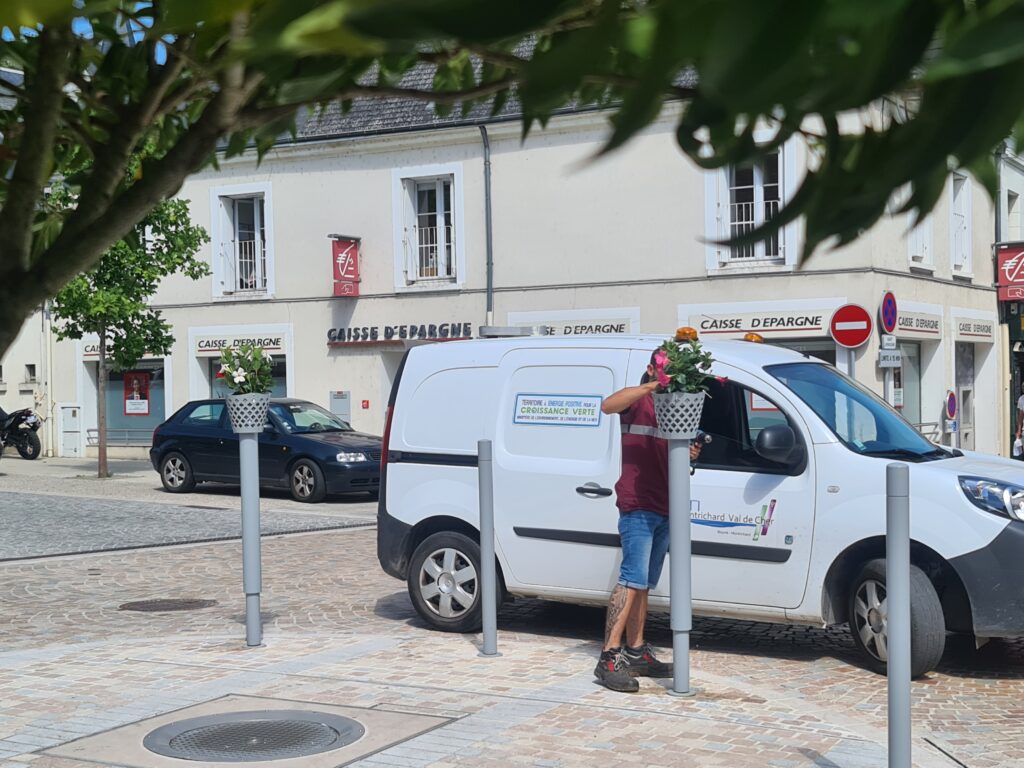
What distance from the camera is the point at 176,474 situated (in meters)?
20.9

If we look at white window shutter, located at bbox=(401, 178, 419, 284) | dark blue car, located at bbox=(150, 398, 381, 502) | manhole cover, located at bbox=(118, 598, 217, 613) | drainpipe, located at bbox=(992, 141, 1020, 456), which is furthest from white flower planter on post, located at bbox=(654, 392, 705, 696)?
drainpipe, located at bbox=(992, 141, 1020, 456)

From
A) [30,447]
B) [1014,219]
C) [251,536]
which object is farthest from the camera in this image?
[1014,219]

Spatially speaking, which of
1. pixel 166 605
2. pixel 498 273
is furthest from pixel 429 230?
pixel 166 605

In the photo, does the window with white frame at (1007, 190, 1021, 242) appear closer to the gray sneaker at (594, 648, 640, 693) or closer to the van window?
the van window

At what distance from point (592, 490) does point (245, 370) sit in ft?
7.55

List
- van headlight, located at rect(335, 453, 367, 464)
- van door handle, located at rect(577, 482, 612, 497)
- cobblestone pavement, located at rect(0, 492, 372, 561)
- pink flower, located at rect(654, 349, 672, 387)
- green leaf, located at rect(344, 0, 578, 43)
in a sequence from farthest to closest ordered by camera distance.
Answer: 1. van headlight, located at rect(335, 453, 367, 464)
2. cobblestone pavement, located at rect(0, 492, 372, 561)
3. van door handle, located at rect(577, 482, 612, 497)
4. pink flower, located at rect(654, 349, 672, 387)
5. green leaf, located at rect(344, 0, 578, 43)

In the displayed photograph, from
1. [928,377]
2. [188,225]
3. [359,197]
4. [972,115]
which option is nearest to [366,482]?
[188,225]

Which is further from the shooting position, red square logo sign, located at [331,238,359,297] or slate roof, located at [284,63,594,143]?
red square logo sign, located at [331,238,359,297]

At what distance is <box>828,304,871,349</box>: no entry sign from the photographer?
1856cm

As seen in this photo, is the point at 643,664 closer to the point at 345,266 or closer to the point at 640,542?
the point at 640,542

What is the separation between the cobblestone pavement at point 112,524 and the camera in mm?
14312

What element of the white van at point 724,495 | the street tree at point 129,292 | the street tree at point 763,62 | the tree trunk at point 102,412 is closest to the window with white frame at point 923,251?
the street tree at point 129,292

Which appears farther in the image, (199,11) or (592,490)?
(592,490)

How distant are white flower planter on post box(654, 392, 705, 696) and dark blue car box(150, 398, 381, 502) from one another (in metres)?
12.9
